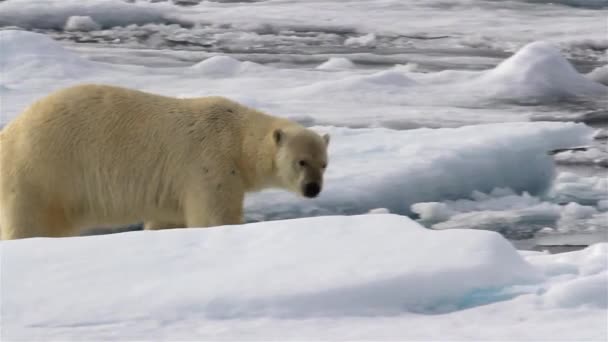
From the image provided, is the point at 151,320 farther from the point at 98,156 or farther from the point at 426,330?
the point at 98,156

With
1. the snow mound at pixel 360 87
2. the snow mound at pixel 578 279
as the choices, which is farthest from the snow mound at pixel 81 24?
the snow mound at pixel 578 279

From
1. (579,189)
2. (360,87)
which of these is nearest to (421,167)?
(579,189)

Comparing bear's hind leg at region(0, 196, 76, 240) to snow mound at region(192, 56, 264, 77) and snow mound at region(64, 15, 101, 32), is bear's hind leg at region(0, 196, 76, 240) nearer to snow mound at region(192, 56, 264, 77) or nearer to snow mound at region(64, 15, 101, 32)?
snow mound at region(192, 56, 264, 77)

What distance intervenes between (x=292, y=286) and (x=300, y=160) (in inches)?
69.7

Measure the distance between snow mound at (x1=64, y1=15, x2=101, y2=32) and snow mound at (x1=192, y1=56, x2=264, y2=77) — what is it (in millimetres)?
4180

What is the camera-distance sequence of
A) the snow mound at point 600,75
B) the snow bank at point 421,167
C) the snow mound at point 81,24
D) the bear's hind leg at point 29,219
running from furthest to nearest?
1. the snow mound at point 81,24
2. the snow mound at point 600,75
3. the snow bank at point 421,167
4. the bear's hind leg at point 29,219

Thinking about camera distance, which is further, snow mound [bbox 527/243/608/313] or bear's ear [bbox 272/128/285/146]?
bear's ear [bbox 272/128/285/146]

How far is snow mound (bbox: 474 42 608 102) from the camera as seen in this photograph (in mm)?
9352

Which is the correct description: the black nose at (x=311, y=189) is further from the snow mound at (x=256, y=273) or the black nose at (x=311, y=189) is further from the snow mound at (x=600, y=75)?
the snow mound at (x=600, y=75)

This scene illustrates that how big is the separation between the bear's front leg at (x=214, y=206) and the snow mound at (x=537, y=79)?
16.6 ft

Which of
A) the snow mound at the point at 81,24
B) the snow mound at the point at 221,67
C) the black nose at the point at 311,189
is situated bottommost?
the snow mound at the point at 81,24

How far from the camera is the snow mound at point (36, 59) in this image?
9406 mm

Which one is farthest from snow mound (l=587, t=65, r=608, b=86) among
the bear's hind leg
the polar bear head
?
the bear's hind leg

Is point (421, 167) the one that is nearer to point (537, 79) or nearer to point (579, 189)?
point (579, 189)
